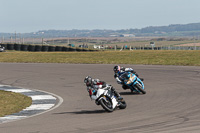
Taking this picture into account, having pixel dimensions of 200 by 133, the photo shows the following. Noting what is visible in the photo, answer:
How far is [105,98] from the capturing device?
11.9 metres

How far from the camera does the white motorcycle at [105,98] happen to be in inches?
462

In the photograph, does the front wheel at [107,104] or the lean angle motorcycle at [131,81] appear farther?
the lean angle motorcycle at [131,81]

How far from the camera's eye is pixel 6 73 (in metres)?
25.5

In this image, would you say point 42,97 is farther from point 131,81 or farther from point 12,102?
point 131,81

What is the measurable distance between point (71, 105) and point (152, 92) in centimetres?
386

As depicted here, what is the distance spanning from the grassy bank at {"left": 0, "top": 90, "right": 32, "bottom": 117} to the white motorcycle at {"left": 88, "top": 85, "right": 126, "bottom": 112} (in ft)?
7.99

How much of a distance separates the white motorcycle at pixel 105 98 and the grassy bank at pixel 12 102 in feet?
7.99

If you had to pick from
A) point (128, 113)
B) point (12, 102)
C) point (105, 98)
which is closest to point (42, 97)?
point (12, 102)

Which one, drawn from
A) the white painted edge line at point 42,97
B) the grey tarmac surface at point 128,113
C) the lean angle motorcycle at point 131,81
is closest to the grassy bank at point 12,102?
the white painted edge line at point 42,97

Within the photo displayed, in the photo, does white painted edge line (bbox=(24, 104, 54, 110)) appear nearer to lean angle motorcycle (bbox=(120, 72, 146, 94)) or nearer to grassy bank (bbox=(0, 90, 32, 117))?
grassy bank (bbox=(0, 90, 32, 117))

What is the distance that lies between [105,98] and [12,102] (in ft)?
13.1

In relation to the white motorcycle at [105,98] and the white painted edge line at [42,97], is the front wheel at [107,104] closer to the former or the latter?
the white motorcycle at [105,98]

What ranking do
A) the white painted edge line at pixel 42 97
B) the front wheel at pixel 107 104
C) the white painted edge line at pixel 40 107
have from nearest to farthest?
the front wheel at pixel 107 104
the white painted edge line at pixel 40 107
the white painted edge line at pixel 42 97

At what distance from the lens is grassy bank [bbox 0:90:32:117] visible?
12773mm
